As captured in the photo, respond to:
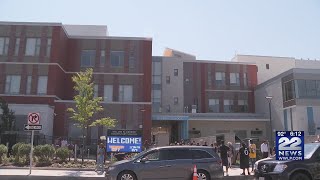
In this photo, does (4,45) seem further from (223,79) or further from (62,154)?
(223,79)

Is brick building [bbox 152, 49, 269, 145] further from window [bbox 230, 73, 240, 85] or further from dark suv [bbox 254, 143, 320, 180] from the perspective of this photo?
dark suv [bbox 254, 143, 320, 180]

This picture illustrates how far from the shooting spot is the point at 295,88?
45.9m

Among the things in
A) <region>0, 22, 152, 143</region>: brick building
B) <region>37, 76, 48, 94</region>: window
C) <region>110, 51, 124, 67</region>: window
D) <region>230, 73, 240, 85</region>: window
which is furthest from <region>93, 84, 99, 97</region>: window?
<region>230, 73, 240, 85</region>: window

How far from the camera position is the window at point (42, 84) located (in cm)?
4147

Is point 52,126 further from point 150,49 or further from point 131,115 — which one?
point 150,49

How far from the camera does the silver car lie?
53.4 ft

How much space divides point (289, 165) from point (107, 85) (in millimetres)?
33794

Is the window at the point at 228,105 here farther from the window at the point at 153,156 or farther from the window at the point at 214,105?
the window at the point at 153,156

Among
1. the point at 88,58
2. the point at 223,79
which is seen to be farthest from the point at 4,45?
the point at 223,79

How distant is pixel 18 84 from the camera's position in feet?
137

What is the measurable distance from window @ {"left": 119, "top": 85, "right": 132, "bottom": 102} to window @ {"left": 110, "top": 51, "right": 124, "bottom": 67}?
2.67 m

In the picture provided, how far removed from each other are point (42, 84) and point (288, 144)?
110 feet

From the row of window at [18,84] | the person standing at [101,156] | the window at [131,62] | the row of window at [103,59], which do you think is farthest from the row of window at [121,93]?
the person standing at [101,156]

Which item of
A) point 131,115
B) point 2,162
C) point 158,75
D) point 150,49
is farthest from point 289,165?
point 158,75
